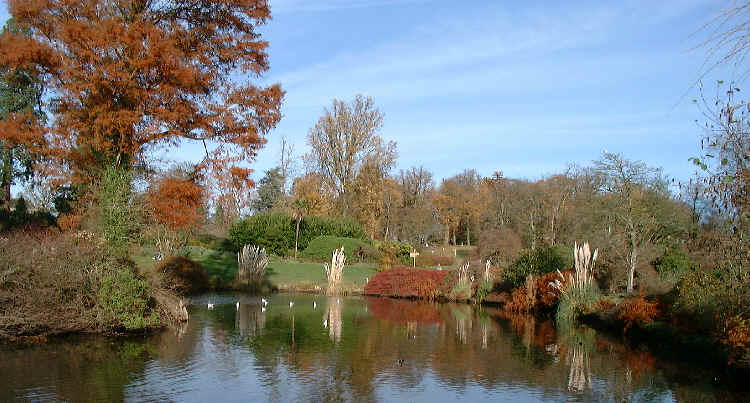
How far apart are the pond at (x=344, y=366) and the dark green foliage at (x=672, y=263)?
4.71 meters

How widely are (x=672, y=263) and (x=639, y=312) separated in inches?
192

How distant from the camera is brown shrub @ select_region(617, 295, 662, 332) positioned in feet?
51.9

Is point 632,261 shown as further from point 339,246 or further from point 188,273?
point 339,246

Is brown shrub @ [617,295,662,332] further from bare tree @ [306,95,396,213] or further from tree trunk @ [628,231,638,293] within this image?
bare tree @ [306,95,396,213]

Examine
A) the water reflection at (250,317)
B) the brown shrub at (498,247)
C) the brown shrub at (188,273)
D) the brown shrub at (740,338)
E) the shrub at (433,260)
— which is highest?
the brown shrub at (498,247)

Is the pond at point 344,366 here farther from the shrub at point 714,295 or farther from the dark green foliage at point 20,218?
the dark green foliage at point 20,218

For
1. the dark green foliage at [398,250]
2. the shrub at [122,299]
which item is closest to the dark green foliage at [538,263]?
the dark green foliage at [398,250]

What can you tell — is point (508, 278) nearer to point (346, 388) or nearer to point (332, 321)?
point (332, 321)

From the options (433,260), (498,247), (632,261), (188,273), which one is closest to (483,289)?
(498,247)

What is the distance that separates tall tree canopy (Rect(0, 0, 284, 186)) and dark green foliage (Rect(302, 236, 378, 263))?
18280mm

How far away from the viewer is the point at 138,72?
47.8 ft

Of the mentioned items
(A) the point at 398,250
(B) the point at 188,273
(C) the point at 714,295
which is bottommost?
(B) the point at 188,273

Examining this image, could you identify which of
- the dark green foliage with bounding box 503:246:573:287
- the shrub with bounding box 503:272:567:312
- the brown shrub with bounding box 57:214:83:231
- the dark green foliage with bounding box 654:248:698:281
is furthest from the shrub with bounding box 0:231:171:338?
the dark green foliage with bounding box 654:248:698:281

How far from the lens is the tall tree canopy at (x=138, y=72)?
45.5 ft
